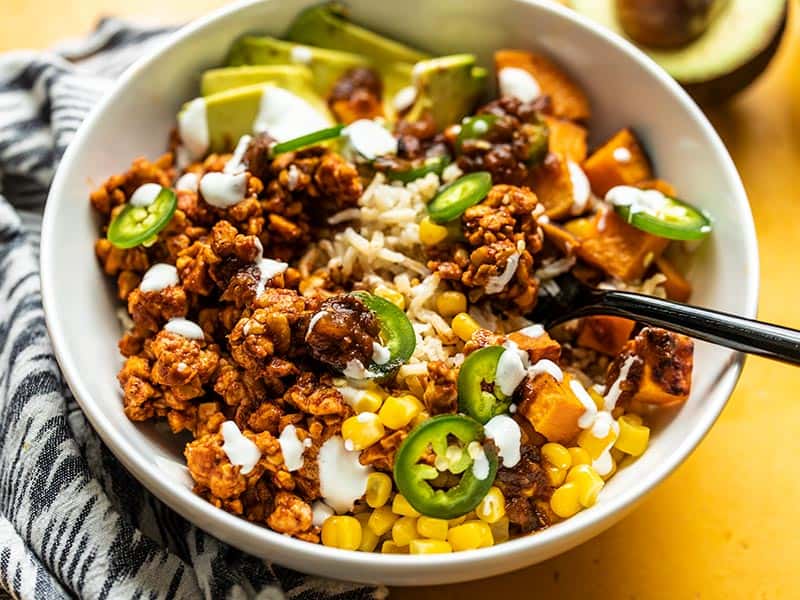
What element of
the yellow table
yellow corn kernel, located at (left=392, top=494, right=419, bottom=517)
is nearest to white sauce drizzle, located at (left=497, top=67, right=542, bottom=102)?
the yellow table

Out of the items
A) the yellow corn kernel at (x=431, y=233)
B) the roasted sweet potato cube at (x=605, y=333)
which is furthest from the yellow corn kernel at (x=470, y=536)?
the yellow corn kernel at (x=431, y=233)

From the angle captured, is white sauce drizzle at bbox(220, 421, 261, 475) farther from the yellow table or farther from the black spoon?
the black spoon

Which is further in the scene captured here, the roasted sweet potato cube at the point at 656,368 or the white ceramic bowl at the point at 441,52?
the roasted sweet potato cube at the point at 656,368

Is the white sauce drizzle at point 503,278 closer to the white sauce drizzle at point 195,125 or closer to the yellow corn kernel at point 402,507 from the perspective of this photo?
the yellow corn kernel at point 402,507

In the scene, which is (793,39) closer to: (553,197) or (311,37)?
(553,197)

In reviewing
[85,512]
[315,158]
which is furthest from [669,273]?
[85,512]
